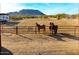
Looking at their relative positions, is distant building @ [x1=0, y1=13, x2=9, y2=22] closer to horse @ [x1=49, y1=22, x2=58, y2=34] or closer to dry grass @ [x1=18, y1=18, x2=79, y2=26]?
dry grass @ [x1=18, y1=18, x2=79, y2=26]

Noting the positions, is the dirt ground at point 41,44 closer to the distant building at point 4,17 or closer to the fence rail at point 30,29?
the fence rail at point 30,29

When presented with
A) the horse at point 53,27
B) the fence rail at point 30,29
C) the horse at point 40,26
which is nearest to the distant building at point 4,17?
the fence rail at point 30,29

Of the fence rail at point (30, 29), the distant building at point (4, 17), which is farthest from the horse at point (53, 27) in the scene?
the distant building at point (4, 17)

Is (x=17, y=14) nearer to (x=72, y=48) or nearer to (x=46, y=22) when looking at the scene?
(x=46, y=22)

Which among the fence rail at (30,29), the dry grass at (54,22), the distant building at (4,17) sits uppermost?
the distant building at (4,17)

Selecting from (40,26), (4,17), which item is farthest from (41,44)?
(4,17)

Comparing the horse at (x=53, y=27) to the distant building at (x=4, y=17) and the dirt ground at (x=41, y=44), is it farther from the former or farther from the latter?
the distant building at (x=4, y=17)

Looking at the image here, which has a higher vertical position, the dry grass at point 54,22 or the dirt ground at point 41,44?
the dry grass at point 54,22

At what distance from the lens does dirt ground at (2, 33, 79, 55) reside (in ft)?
20.9

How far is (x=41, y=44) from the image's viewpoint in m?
6.38

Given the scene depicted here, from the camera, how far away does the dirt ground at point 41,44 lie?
20.9 feet

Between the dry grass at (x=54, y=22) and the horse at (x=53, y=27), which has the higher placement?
the dry grass at (x=54, y=22)

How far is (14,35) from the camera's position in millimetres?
6363

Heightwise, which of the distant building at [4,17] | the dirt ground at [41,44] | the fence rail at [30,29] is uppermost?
the distant building at [4,17]
